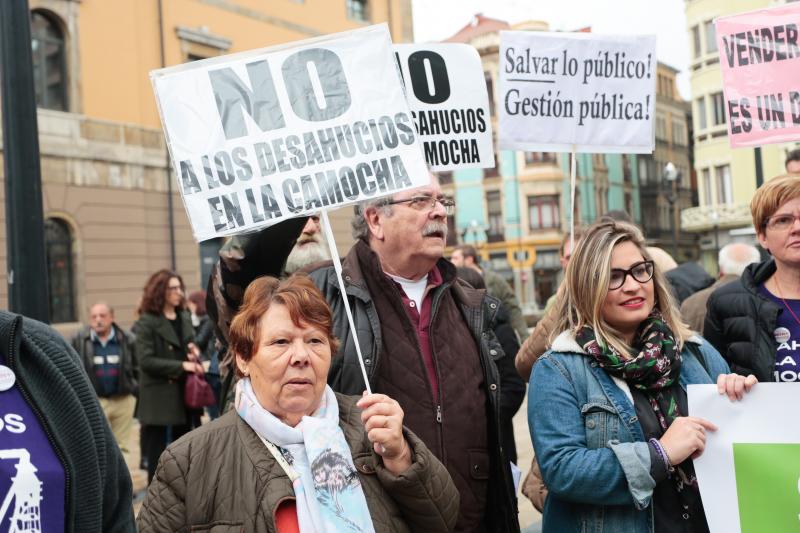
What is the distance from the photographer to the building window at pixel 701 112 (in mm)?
42188

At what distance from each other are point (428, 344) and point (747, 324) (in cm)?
135

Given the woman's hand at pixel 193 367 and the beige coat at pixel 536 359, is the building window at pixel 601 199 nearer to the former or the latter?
the woman's hand at pixel 193 367

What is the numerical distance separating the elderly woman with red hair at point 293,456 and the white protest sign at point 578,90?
2301mm

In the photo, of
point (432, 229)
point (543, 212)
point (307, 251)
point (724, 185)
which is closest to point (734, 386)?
point (432, 229)

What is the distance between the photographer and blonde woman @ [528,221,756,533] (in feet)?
8.79

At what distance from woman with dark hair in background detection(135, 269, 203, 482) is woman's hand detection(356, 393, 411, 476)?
514cm

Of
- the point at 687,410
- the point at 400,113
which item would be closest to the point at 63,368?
the point at 400,113

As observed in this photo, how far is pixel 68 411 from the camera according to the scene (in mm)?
1873

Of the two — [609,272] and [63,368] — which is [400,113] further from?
[63,368]

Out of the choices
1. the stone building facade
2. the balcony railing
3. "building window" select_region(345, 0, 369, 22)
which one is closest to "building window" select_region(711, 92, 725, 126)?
the balcony railing

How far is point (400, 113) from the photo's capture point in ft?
9.53

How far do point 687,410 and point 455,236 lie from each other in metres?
51.4

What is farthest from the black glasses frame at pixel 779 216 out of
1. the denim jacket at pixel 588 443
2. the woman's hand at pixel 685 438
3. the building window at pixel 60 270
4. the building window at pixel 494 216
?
the building window at pixel 494 216

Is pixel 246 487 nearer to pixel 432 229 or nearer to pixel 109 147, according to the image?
pixel 432 229
